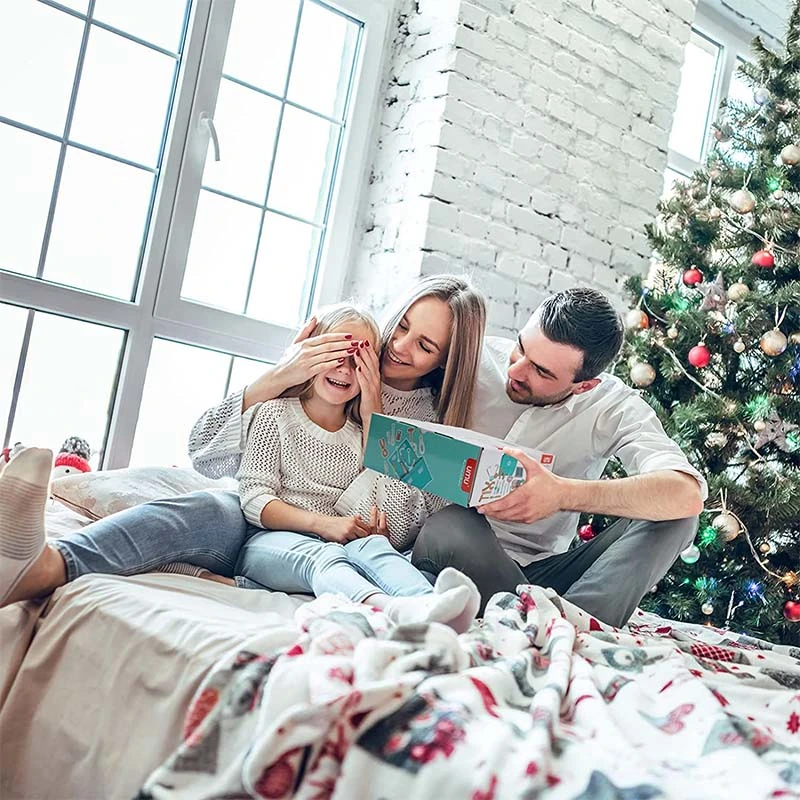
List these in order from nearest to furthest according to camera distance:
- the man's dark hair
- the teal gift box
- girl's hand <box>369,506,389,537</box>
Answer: the teal gift box, girl's hand <box>369,506,389,537</box>, the man's dark hair

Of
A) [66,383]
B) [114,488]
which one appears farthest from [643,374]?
[66,383]

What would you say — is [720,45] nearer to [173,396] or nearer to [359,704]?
[173,396]

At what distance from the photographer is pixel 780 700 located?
125 cm

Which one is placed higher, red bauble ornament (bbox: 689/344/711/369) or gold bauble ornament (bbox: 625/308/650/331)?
gold bauble ornament (bbox: 625/308/650/331)

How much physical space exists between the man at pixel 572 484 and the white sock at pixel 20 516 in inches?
26.8

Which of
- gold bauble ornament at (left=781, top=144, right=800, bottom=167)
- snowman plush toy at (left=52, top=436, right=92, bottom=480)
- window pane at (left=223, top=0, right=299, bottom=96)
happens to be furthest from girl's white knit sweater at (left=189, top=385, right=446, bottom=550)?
gold bauble ornament at (left=781, top=144, right=800, bottom=167)

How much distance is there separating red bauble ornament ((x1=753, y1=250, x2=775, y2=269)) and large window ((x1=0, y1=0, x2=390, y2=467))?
3.83 ft

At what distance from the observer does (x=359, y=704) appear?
91 centimetres

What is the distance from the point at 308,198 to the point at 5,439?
1.12 metres

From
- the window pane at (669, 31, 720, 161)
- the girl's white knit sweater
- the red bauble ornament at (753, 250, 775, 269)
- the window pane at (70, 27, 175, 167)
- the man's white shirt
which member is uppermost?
the window pane at (669, 31, 720, 161)

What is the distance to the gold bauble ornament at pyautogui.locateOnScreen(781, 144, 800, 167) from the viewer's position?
2539mm

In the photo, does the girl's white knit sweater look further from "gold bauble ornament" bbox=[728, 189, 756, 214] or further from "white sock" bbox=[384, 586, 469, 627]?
"gold bauble ornament" bbox=[728, 189, 756, 214]

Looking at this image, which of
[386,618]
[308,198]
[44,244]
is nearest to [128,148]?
[44,244]

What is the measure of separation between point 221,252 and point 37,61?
665mm
